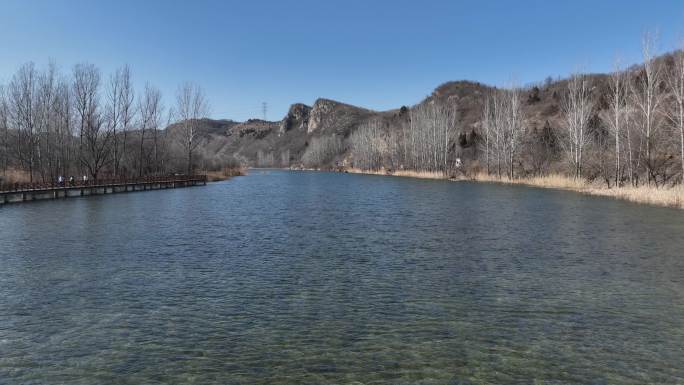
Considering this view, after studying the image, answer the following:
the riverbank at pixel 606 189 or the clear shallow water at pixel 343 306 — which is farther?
the riverbank at pixel 606 189

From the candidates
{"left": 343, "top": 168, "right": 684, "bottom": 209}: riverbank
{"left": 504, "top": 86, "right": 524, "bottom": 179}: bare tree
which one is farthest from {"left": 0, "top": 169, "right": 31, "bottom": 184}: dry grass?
{"left": 504, "top": 86, "right": 524, "bottom": 179}: bare tree

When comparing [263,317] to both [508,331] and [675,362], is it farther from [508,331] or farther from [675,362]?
[675,362]

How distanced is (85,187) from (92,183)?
64.1 inches

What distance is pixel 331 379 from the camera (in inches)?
252

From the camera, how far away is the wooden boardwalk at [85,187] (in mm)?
34594

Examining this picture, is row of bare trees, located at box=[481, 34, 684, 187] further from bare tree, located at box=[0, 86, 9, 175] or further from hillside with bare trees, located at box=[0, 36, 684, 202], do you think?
bare tree, located at box=[0, 86, 9, 175]

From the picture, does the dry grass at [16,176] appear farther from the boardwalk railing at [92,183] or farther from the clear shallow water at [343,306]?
the clear shallow water at [343,306]

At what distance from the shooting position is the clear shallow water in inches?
267

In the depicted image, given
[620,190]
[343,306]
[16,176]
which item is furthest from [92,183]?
[620,190]

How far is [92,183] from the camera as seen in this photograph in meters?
44.4

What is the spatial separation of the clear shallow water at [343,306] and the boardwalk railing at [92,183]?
1786 cm

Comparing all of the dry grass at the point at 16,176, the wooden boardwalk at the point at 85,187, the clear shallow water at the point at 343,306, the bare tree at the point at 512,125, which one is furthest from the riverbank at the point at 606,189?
the dry grass at the point at 16,176

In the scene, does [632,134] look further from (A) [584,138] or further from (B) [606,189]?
(A) [584,138]

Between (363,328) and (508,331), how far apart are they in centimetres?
266
